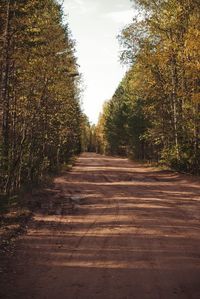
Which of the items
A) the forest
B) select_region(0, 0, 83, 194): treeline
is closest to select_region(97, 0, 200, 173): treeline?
the forest

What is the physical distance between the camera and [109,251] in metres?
8.91

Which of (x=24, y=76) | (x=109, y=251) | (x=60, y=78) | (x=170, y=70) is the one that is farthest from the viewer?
(x=170, y=70)

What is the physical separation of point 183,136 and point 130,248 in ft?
63.1

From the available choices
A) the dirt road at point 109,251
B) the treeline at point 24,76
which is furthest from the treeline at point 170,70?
the dirt road at point 109,251

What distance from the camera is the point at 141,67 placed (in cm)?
2997

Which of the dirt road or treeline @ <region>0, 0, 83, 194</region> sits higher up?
treeline @ <region>0, 0, 83, 194</region>

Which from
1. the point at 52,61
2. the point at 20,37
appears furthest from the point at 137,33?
the point at 20,37

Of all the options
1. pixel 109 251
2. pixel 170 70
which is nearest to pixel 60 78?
pixel 170 70

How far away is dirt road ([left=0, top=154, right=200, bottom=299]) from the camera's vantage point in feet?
22.0

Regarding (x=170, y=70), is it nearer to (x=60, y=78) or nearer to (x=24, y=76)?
(x=60, y=78)

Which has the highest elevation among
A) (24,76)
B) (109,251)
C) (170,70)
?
(170,70)

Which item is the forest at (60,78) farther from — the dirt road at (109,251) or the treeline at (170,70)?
the dirt road at (109,251)

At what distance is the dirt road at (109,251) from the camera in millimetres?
6707

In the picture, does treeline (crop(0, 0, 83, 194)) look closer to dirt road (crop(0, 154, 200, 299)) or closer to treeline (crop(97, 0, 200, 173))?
dirt road (crop(0, 154, 200, 299))
